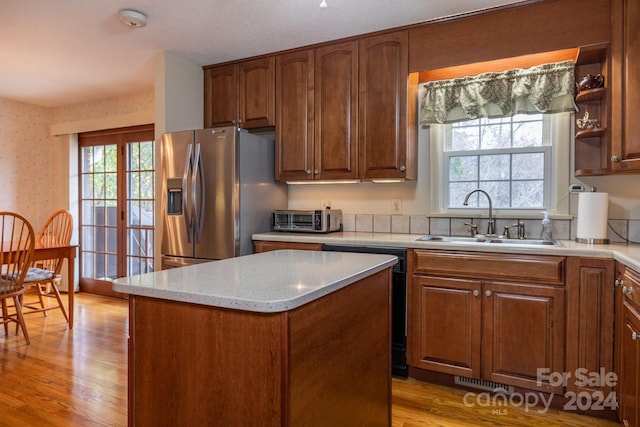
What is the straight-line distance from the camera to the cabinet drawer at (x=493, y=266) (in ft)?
6.88

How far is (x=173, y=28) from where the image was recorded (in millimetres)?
2740

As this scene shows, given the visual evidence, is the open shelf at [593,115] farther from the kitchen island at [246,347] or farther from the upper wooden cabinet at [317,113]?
the kitchen island at [246,347]

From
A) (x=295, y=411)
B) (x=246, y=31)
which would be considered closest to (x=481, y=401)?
(x=295, y=411)

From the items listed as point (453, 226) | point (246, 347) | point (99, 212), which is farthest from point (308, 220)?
point (99, 212)

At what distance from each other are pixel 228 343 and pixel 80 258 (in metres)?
4.88

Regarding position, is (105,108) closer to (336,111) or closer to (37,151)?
(37,151)

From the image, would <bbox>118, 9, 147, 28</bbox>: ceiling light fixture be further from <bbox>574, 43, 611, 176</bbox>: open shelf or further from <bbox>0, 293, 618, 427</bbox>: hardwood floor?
<bbox>574, 43, 611, 176</bbox>: open shelf

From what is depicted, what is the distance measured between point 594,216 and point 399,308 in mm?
1247

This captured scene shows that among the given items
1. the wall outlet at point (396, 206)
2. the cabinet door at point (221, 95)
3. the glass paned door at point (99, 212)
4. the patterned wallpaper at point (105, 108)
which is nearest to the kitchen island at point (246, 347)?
the wall outlet at point (396, 206)

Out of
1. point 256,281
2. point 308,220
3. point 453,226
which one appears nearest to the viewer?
point 256,281

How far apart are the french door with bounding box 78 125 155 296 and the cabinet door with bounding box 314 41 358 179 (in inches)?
91.4

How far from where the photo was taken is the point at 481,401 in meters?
2.25

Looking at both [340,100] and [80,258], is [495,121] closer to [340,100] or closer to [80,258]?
[340,100]

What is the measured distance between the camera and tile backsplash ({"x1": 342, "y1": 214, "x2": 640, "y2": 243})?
2406mm
